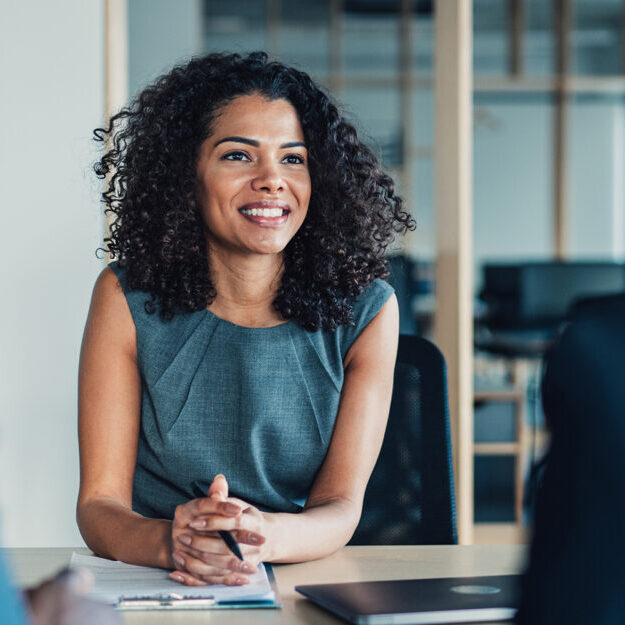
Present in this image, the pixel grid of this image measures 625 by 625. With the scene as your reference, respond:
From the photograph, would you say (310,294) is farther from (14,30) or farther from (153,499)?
(14,30)

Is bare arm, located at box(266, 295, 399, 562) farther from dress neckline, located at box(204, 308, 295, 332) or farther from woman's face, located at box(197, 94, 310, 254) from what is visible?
woman's face, located at box(197, 94, 310, 254)

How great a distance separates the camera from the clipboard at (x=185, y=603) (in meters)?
0.94

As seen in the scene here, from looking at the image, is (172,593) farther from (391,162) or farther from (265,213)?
(391,162)

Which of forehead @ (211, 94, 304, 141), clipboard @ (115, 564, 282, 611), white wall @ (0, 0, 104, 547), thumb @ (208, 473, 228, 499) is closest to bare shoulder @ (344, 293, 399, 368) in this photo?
forehead @ (211, 94, 304, 141)

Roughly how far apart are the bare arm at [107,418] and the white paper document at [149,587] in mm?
92

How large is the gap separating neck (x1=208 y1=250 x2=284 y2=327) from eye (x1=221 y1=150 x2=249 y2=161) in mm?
163

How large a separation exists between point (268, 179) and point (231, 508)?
0.60 meters

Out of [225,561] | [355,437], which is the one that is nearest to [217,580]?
[225,561]

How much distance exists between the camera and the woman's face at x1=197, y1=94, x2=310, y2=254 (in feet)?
4.82

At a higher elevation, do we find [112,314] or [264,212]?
[264,212]

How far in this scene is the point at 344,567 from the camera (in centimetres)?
114

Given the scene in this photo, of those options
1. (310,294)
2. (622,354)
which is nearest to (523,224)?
(310,294)

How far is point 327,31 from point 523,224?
7.93 feet

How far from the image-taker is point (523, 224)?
807 centimetres
